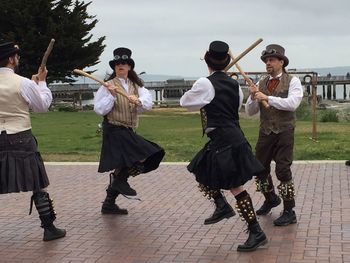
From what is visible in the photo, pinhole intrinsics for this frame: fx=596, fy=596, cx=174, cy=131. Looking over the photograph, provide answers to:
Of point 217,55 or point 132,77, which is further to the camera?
point 132,77

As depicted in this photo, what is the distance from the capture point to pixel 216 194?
5930mm

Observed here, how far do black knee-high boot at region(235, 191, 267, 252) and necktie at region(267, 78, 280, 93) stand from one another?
134 cm

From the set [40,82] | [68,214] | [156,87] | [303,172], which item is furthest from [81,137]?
[156,87]

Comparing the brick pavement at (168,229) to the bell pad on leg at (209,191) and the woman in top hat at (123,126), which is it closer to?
the bell pad on leg at (209,191)

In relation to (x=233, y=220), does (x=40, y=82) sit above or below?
above

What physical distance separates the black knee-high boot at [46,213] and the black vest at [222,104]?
5.68 ft

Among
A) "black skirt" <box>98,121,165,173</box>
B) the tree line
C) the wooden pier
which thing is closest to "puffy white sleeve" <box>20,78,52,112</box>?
"black skirt" <box>98,121,165,173</box>

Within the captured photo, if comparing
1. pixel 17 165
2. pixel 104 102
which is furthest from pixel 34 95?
pixel 104 102

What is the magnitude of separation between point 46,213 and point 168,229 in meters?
1.27

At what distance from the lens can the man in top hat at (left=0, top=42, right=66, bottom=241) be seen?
548 cm

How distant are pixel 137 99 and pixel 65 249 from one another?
1829mm

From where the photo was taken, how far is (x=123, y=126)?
21.9 feet

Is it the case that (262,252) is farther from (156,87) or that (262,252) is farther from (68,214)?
(156,87)

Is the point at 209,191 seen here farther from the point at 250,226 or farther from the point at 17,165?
the point at 17,165
